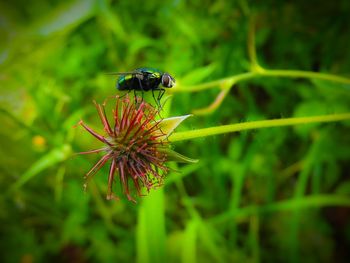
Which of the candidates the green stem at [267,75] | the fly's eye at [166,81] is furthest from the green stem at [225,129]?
the green stem at [267,75]

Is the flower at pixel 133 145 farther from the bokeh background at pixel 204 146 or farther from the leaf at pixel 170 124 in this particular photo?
the bokeh background at pixel 204 146

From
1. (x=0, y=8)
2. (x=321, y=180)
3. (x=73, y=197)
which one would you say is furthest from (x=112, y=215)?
(x=0, y=8)

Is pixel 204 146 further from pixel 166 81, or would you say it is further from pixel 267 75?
pixel 166 81

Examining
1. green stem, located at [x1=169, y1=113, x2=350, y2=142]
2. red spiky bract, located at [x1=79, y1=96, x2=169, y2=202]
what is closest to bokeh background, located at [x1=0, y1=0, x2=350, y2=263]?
red spiky bract, located at [x1=79, y1=96, x2=169, y2=202]

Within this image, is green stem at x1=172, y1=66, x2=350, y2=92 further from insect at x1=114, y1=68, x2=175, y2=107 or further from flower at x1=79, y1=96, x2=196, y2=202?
flower at x1=79, y1=96, x2=196, y2=202

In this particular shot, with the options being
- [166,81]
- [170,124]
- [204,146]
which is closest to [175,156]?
[170,124]

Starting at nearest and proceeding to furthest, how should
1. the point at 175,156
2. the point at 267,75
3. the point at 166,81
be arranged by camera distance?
the point at 175,156 < the point at 166,81 < the point at 267,75

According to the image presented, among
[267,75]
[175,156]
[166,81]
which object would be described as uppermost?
[267,75]

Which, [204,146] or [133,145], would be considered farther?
[204,146]
